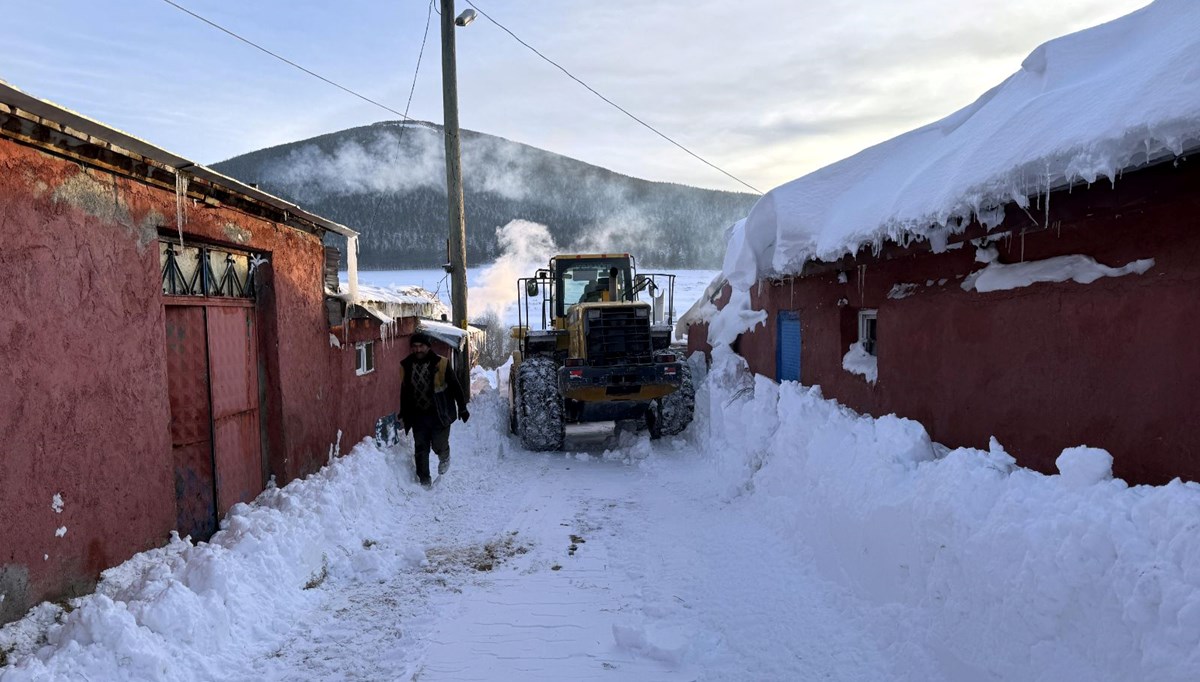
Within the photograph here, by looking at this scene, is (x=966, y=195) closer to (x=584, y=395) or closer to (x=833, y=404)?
(x=833, y=404)

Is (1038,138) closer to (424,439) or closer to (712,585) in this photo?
(712,585)

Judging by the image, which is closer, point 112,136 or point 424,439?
point 112,136

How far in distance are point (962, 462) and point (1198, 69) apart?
2.32 m

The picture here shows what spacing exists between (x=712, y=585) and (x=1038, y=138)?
3522 mm

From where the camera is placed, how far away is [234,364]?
5.94m

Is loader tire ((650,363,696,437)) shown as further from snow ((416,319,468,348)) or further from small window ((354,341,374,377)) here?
small window ((354,341,374,377))

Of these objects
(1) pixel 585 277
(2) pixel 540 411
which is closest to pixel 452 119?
(1) pixel 585 277

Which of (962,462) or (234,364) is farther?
(234,364)

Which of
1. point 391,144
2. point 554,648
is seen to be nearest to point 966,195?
point 554,648

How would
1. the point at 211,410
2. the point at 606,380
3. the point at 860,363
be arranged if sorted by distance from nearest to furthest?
1. the point at 211,410
2. the point at 860,363
3. the point at 606,380

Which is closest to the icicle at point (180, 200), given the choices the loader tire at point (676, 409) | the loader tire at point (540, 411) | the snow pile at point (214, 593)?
the snow pile at point (214, 593)

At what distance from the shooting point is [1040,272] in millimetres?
3900

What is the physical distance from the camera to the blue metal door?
332 inches

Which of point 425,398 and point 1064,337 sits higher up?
point 1064,337
